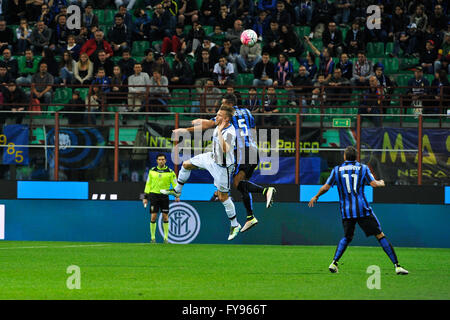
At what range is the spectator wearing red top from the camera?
24.2 meters

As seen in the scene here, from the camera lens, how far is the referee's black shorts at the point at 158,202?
19484mm

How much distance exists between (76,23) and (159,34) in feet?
8.39

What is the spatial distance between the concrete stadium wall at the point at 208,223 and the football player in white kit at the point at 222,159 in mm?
5980

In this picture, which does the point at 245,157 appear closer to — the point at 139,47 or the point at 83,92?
the point at 83,92

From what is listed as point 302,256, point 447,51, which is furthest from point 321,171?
point 447,51

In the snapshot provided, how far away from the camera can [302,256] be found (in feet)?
53.9

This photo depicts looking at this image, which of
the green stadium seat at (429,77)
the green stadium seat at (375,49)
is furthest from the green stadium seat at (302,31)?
the green stadium seat at (429,77)

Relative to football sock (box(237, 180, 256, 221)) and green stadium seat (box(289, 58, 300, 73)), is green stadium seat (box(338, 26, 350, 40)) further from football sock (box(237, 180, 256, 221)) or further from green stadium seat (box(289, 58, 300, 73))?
football sock (box(237, 180, 256, 221))

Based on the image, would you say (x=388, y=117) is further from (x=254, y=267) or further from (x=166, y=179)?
(x=254, y=267)

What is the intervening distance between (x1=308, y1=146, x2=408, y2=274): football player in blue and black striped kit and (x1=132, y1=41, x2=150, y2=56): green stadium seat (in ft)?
45.9

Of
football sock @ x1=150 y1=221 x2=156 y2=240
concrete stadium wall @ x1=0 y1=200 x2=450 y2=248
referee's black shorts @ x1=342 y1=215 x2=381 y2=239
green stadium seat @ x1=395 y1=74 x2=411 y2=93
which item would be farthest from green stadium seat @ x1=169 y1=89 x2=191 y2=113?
referee's black shorts @ x1=342 y1=215 x2=381 y2=239

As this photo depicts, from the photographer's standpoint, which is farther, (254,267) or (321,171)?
(321,171)

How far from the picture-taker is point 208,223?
20.5 meters

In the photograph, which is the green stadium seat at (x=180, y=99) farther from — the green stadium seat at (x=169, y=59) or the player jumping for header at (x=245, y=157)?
the player jumping for header at (x=245, y=157)
